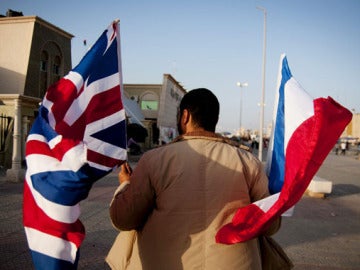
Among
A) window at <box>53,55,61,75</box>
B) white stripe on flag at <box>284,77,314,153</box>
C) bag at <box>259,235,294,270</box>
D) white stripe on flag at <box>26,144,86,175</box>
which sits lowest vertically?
bag at <box>259,235,294,270</box>

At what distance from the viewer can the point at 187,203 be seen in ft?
6.07

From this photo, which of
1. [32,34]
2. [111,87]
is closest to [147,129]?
[32,34]

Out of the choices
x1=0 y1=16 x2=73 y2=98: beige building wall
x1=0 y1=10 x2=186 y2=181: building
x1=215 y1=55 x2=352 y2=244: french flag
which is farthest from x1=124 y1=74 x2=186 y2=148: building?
x1=215 y1=55 x2=352 y2=244: french flag

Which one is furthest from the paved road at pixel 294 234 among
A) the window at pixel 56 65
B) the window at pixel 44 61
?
the window at pixel 56 65

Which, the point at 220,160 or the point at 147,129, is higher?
the point at 220,160

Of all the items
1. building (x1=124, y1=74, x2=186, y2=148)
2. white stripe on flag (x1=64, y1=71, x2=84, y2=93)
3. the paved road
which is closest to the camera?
white stripe on flag (x1=64, y1=71, x2=84, y2=93)

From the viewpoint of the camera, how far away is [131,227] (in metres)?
1.96

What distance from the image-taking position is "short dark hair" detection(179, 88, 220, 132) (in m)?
2.03

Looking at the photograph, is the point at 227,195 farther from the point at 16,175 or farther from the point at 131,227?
the point at 16,175

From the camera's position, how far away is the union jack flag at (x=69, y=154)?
181 cm

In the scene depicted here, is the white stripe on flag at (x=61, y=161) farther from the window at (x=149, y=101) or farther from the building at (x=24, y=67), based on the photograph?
the window at (x=149, y=101)

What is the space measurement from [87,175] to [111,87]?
123 centimetres

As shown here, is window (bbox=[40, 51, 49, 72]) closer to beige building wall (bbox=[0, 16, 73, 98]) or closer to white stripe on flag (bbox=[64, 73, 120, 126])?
beige building wall (bbox=[0, 16, 73, 98])

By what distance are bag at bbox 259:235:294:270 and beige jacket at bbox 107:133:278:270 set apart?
0.24 metres
